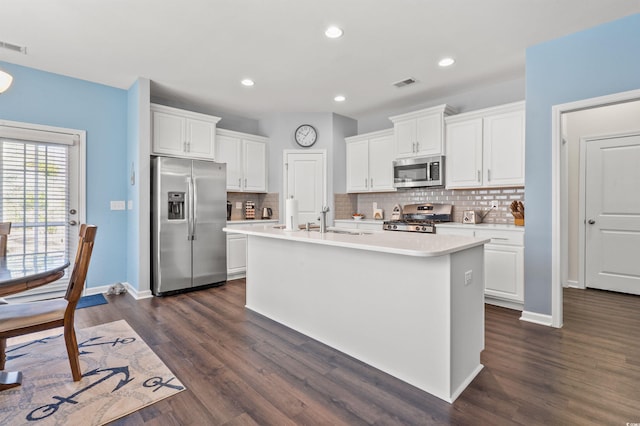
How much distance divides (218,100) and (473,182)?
12.7 ft

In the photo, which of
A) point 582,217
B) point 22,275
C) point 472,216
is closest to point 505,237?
point 472,216

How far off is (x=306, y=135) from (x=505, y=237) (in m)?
3.47

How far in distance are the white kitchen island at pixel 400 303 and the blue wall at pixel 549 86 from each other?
4.22 feet

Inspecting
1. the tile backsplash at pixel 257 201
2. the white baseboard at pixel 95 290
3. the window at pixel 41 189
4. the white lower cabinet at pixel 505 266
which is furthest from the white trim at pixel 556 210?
the window at pixel 41 189

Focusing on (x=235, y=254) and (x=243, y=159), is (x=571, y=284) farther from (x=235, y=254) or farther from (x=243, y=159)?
(x=243, y=159)

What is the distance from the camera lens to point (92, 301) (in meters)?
3.91

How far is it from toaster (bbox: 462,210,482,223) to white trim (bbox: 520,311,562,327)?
54.6 inches

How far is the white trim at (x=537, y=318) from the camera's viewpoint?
10.2 ft

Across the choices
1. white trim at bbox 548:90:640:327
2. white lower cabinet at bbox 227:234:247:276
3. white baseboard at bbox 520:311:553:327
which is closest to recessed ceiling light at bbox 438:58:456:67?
white trim at bbox 548:90:640:327

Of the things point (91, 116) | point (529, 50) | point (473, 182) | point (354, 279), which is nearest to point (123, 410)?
point (354, 279)

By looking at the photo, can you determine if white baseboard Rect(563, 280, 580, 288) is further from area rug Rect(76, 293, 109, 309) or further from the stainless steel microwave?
area rug Rect(76, 293, 109, 309)

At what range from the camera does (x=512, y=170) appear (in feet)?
12.6

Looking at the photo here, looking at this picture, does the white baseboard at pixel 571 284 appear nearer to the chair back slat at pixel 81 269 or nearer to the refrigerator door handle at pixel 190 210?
the refrigerator door handle at pixel 190 210

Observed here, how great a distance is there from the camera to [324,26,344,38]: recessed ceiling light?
9.47 ft
